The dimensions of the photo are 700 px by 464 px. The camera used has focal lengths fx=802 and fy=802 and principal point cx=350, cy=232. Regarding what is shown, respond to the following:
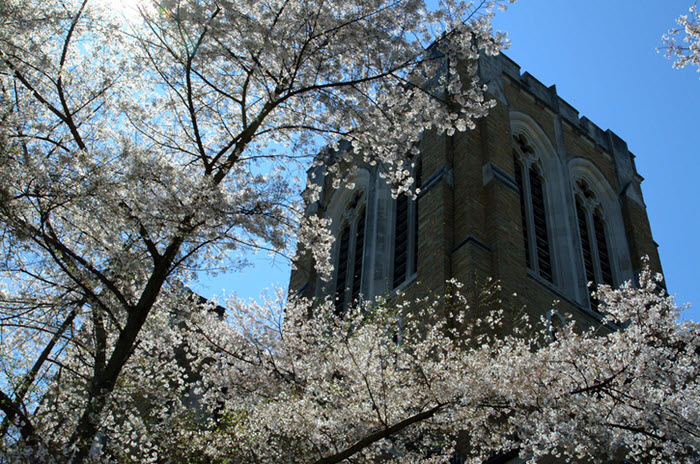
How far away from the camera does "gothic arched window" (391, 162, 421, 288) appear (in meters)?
19.9

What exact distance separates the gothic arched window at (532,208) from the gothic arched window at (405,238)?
2.81m

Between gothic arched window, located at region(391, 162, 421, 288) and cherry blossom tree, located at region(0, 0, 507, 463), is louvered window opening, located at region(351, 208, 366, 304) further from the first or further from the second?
cherry blossom tree, located at region(0, 0, 507, 463)

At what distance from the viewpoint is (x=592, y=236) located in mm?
23797

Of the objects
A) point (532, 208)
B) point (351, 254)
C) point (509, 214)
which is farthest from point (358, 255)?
point (509, 214)

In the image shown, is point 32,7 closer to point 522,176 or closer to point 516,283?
point 516,283

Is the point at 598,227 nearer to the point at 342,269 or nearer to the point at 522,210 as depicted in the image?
the point at 522,210

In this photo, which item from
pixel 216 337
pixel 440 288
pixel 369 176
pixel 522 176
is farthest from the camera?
pixel 369 176

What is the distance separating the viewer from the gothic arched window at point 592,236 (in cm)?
2262

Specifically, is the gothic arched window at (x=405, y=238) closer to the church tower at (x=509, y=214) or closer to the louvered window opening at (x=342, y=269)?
the church tower at (x=509, y=214)

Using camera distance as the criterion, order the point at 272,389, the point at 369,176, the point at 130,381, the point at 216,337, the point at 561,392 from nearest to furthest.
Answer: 1. the point at 561,392
2. the point at 130,381
3. the point at 272,389
4. the point at 216,337
5. the point at 369,176

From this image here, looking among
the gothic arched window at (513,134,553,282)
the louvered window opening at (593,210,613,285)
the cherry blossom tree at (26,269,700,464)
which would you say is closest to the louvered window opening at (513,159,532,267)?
the gothic arched window at (513,134,553,282)

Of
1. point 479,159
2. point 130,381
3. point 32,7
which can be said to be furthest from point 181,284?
point 479,159

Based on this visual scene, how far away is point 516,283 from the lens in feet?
56.2

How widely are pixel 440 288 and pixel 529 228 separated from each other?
5.36 m
